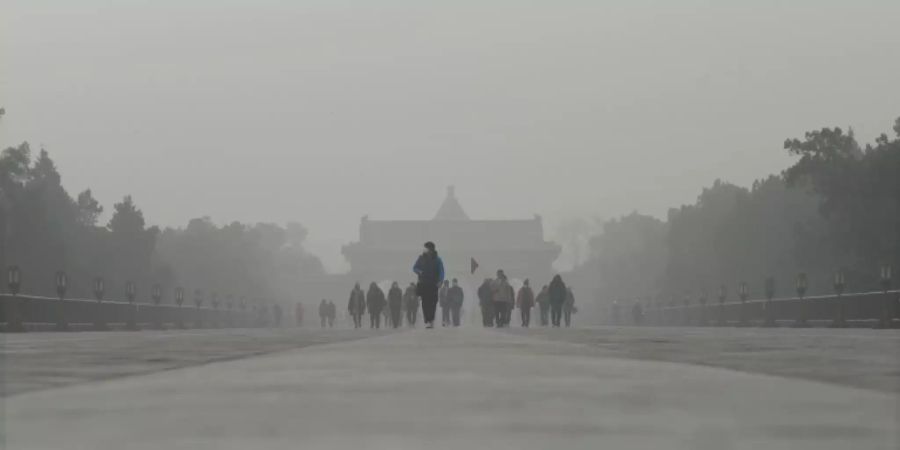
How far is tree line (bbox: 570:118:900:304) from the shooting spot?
54719 mm

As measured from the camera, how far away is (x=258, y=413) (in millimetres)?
5082

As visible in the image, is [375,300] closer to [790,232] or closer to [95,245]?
[790,232]

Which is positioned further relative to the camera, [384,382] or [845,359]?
[845,359]

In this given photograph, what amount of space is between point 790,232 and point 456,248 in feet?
236

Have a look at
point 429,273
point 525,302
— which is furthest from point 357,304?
point 429,273

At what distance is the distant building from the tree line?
583 inches

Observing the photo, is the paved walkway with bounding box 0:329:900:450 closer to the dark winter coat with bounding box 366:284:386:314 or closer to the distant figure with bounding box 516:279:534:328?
the distant figure with bounding box 516:279:534:328

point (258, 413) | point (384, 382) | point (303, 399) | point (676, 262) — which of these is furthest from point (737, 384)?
point (676, 262)

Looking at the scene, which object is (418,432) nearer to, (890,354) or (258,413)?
(258,413)

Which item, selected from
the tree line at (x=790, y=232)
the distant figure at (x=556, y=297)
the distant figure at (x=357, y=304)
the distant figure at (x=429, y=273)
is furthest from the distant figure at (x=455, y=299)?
the distant figure at (x=429, y=273)

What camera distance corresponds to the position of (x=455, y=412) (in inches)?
199

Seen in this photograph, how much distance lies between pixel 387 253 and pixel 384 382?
13199cm

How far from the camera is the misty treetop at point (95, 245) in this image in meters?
67.9

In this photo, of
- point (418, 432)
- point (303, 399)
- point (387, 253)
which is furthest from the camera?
point (387, 253)
